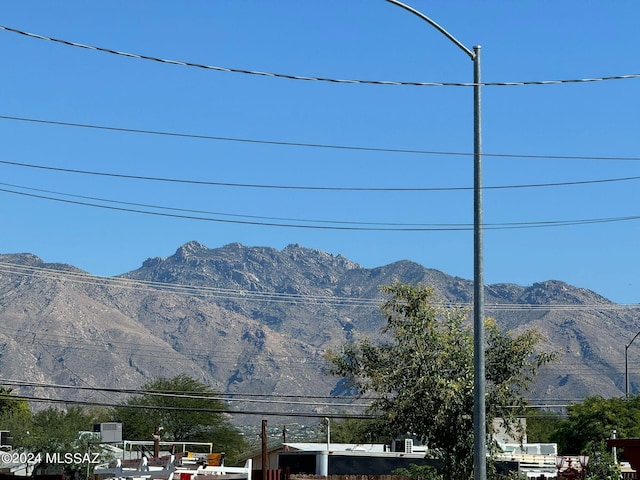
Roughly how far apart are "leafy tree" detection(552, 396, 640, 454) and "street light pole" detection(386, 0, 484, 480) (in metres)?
61.1

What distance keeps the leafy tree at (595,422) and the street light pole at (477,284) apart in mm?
61133

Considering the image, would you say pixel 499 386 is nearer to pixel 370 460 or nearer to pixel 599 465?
pixel 599 465

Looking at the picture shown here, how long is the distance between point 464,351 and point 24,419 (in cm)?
6106

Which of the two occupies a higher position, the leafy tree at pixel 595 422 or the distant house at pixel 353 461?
the leafy tree at pixel 595 422

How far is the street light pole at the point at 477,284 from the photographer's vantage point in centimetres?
2314

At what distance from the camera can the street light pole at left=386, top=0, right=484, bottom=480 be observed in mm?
23141

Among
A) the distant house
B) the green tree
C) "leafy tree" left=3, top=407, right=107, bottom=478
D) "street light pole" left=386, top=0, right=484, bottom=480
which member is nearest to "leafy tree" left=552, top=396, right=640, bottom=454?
the distant house

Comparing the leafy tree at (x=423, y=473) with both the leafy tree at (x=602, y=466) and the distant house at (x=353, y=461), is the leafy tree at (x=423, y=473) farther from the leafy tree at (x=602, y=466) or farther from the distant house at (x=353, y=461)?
the distant house at (x=353, y=461)

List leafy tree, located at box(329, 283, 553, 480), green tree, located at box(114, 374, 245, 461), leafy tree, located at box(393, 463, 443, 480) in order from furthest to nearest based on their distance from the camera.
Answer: green tree, located at box(114, 374, 245, 461) → leafy tree, located at box(393, 463, 443, 480) → leafy tree, located at box(329, 283, 553, 480)

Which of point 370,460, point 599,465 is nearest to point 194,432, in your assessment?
point 370,460

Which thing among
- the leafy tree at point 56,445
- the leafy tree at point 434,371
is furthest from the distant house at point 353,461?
the leafy tree at point 434,371

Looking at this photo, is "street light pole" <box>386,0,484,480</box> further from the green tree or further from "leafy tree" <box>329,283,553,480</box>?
the green tree

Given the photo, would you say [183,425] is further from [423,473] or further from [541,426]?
[423,473]

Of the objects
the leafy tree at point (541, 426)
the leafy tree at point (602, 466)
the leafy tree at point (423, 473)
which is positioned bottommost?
the leafy tree at point (423, 473)
